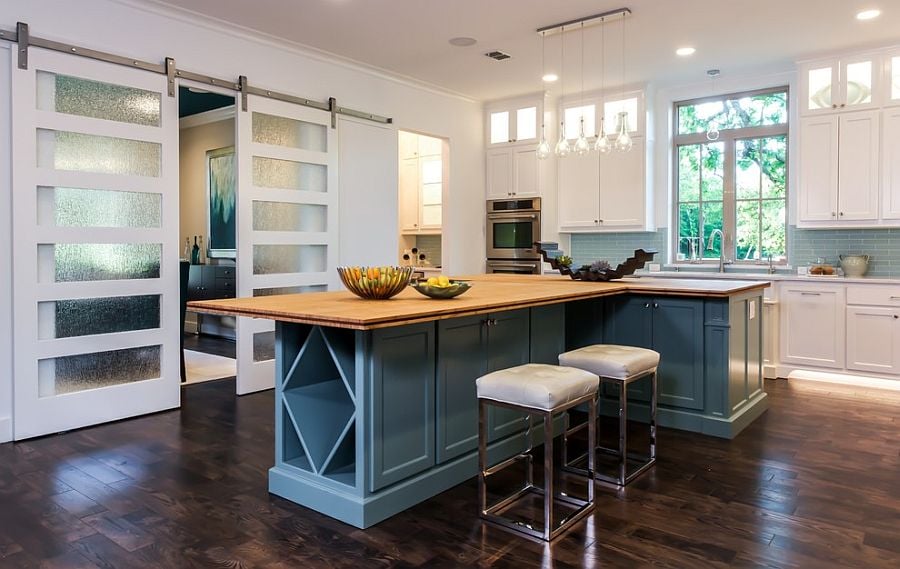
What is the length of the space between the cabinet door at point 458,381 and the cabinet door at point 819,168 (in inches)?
152

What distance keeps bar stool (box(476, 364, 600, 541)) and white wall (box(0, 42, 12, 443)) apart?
9.42 ft

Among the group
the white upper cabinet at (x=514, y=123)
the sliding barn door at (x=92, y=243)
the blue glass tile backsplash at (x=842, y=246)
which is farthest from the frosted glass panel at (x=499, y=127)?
the sliding barn door at (x=92, y=243)

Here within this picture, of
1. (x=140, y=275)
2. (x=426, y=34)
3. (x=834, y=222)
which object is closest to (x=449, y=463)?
(x=140, y=275)

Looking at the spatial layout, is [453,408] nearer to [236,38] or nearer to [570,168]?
[236,38]

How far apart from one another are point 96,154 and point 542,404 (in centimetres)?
327

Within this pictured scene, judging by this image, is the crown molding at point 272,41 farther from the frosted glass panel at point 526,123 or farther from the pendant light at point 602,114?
the pendant light at point 602,114

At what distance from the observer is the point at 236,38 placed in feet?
15.7

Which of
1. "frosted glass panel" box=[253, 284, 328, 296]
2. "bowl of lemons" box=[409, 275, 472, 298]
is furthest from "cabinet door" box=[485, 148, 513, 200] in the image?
"bowl of lemons" box=[409, 275, 472, 298]

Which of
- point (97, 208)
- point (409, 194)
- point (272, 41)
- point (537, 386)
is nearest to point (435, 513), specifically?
point (537, 386)

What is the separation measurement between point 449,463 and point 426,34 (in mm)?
3387

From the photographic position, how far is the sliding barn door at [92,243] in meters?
3.73

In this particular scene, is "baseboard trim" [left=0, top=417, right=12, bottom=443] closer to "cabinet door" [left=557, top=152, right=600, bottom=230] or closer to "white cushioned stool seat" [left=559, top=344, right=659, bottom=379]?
"white cushioned stool seat" [left=559, top=344, right=659, bottom=379]

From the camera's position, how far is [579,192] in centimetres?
681

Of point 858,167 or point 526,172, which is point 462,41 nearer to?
point 526,172
